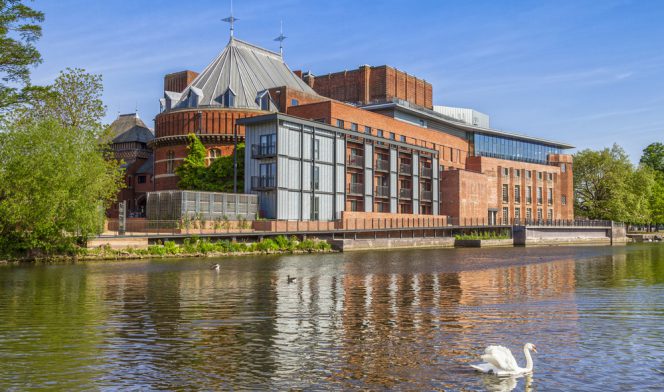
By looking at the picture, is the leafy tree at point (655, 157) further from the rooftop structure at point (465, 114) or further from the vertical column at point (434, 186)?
the vertical column at point (434, 186)

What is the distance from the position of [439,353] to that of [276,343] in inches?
142

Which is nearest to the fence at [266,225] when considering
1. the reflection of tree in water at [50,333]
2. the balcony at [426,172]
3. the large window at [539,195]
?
the balcony at [426,172]

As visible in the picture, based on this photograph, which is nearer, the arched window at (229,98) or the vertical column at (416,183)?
the arched window at (229,98)

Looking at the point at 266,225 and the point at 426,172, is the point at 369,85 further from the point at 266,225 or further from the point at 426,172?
the point at 266,225

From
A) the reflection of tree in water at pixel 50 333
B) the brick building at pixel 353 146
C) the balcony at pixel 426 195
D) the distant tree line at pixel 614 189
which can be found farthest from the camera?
the distant tree line at pixel 614 189

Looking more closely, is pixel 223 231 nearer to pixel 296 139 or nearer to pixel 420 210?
pixel 296 139

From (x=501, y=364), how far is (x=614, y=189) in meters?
103

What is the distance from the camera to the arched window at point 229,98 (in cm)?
7532

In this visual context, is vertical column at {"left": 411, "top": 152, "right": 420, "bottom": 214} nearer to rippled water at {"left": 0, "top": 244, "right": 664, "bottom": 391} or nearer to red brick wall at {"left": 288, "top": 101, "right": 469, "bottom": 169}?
red brick wall at {"left": 288, "top": 101, "right": 469, "bottom": 169}

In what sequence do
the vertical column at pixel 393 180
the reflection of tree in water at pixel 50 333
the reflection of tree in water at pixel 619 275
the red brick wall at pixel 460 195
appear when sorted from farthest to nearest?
1. the red brick wall at pixel 460 195
2. the vertical column at pixel 393 180
3. the reflection of tree in water at pixel 619 275
4. the reflection of tree in water at pixel 50 333

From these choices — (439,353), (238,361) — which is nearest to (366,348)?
(439,353)

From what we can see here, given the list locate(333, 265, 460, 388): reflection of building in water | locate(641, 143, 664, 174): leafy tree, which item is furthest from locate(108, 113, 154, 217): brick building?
locate(641, 143, 664, 174): leafy tree

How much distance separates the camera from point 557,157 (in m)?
114

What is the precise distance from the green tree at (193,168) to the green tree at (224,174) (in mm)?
1524
